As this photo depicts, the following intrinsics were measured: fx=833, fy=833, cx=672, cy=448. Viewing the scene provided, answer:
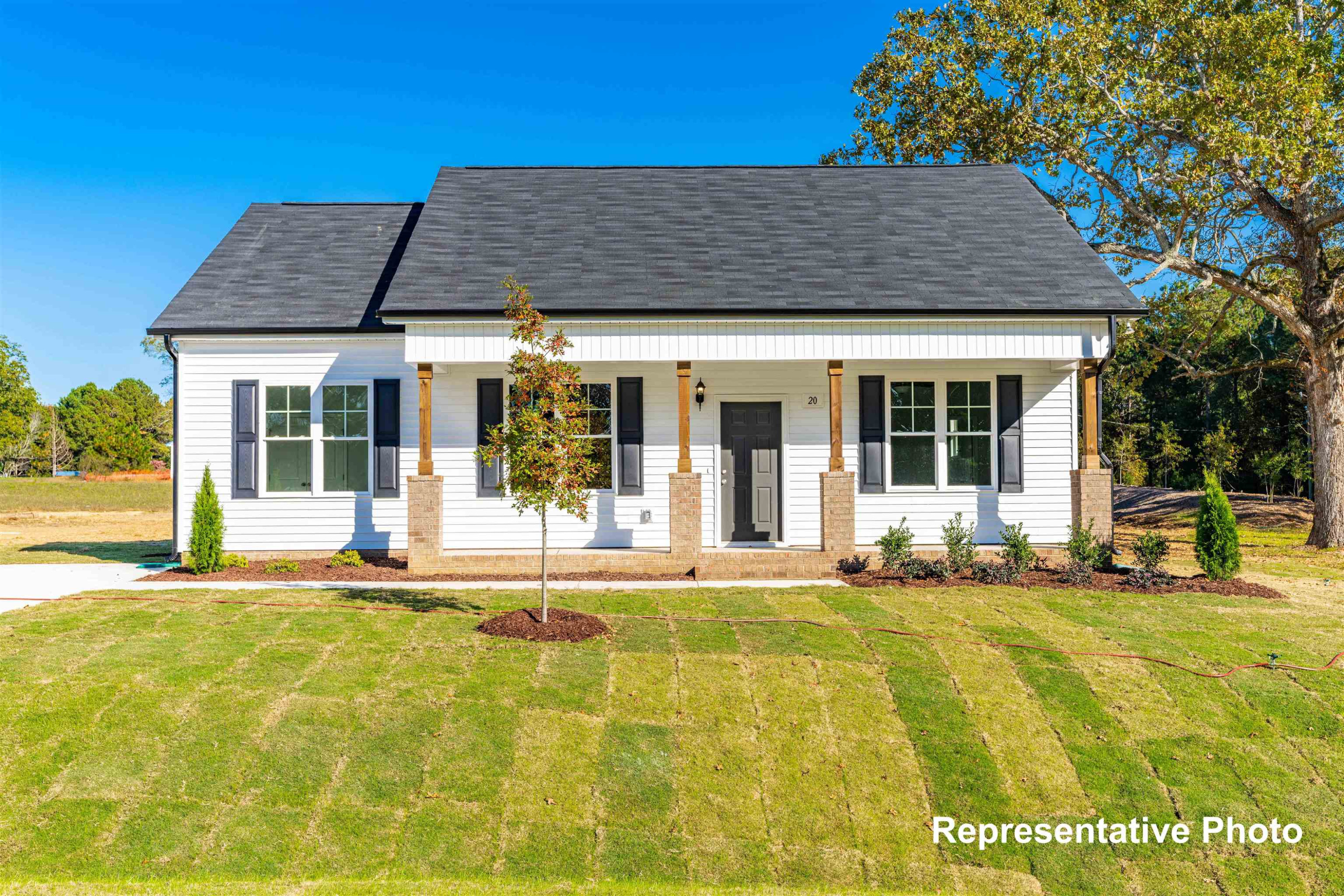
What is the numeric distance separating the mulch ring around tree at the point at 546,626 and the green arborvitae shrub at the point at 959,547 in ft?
17.7

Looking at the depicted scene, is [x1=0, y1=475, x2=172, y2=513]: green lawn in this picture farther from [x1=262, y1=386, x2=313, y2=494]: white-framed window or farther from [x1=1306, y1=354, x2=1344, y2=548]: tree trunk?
[x1=1306, y1=354, x2=1344, y2=548]: tree trunk

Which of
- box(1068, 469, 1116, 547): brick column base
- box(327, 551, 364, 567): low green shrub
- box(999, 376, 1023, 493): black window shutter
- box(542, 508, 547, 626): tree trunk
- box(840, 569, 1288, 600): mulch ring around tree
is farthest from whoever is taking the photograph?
box(999, 376, 1023, 493): black window shutter

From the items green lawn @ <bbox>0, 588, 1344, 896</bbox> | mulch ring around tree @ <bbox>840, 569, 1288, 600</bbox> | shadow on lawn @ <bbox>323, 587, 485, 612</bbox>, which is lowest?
green lawn @ <bbox>0, 588, 1344, 896</bbox>

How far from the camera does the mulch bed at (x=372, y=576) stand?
11.1 m

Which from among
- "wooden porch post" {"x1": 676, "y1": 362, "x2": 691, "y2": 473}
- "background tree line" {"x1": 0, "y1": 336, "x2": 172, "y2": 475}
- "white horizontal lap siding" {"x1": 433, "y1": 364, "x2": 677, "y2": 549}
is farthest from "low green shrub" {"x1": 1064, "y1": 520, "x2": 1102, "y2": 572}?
"background tree line" {"x1": 0, "y1": 336, "x2": 172, "y2": 475}

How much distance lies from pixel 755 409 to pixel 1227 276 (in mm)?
12330

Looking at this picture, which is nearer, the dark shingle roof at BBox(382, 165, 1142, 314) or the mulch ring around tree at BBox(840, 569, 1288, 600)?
the mulch ring around tree at BBox(840, 569, 1288, 600)

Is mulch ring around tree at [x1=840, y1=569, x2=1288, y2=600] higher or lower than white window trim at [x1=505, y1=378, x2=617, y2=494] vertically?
lower

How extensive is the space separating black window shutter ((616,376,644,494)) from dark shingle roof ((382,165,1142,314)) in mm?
1599

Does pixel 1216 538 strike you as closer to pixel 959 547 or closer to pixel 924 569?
pixel 959 547

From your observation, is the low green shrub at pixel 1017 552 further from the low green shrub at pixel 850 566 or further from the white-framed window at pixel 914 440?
the low green shrub at pixel 850 566

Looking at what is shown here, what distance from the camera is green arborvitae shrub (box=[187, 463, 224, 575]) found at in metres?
11.6

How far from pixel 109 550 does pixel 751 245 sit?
12787 mm

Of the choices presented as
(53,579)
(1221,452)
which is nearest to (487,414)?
(53,579)
